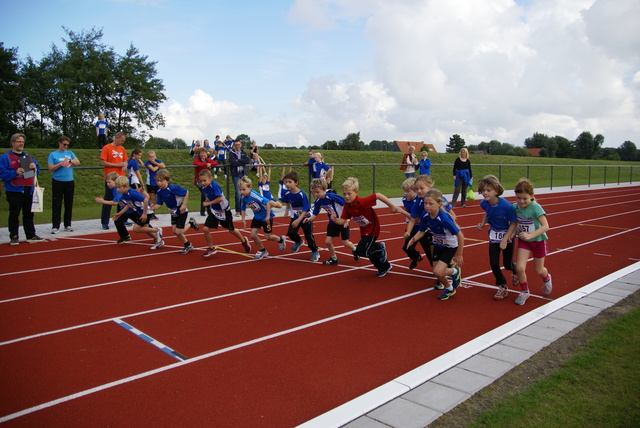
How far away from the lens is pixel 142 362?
14.0 ft

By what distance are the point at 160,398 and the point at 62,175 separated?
9.10 meters

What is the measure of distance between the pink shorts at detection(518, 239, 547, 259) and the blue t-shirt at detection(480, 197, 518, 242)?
0.27 meters

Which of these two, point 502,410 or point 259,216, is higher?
point 259,216

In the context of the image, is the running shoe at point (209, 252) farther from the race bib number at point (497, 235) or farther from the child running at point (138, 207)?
the race bib number at point (497, 235)

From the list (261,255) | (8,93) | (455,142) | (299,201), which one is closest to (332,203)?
(299,201)

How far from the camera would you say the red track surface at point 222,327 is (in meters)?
3.59

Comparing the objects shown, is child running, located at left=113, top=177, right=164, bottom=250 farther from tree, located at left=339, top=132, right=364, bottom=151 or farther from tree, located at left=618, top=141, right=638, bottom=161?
tree, located at left=618, top=141, right=638, bottom=161

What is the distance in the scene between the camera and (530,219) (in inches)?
232

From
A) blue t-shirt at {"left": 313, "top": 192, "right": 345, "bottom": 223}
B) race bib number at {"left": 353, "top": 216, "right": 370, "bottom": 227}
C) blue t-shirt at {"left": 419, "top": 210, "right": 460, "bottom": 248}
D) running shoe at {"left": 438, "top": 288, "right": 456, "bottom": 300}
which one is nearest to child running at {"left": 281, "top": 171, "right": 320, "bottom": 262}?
blue t-shirt at {"left": 313, "top": 192, "right": 345, "bottom": 223}

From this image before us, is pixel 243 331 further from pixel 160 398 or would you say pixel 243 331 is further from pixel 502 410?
pixel 502 410

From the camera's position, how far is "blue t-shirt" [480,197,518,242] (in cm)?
602

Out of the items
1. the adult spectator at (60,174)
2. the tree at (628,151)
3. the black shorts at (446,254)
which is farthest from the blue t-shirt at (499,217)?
the tree at (628,151)

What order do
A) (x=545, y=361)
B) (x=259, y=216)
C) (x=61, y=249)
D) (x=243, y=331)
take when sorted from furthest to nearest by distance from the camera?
(x=61, y=249) → (x=259, y=216) → (x=243, y=331) → (x=545, y=361)

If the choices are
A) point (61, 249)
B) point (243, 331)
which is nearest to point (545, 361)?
point (243, 331)
